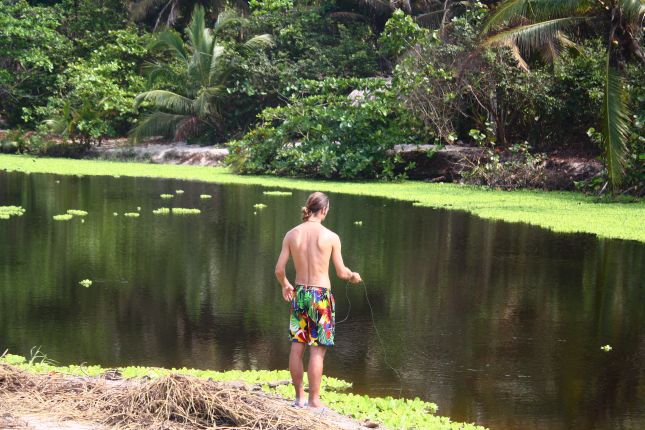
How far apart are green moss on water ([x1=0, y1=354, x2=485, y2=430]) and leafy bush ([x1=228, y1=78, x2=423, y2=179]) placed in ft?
55.9

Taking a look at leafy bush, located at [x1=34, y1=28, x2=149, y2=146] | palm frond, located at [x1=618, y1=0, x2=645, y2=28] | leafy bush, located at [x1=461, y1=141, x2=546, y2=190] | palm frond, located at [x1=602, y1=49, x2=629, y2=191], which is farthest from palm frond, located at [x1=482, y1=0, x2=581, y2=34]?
leafy bush, located at [x1=34, y1=28, x2=149, y2=146]

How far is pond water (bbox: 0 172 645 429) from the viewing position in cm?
665

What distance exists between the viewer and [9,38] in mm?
33312

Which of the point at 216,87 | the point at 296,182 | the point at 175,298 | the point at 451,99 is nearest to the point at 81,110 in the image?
the point at 216,87

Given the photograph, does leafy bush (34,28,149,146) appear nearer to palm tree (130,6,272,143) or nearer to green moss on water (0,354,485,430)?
palm tree (130,6,272,143)

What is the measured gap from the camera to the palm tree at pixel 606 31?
1681 centimetres

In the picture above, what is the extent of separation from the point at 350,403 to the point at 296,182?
17342 millimetres

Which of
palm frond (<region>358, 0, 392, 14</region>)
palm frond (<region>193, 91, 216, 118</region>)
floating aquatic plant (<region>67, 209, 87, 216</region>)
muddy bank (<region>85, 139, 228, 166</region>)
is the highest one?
palm frond (<region>358, 0, 392, 14</region>)

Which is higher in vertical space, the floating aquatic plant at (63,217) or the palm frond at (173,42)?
the palm frond at (173,42)

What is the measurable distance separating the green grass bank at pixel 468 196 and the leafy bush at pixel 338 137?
65 centimetres

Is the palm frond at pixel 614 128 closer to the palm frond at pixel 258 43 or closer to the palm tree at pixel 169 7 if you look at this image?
the palm frond at pixel 258 43

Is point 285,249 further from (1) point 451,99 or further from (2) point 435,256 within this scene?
(1) point 451,99

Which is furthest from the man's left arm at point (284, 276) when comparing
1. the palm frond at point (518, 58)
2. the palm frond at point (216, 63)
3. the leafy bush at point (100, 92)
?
the leafy bush at point (100, 92)

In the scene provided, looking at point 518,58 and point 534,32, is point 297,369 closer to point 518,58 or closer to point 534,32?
point 534,32
